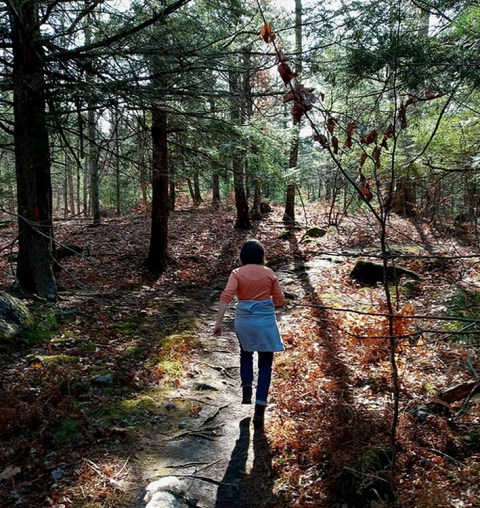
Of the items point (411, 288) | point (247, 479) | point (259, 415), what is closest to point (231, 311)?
point (411, 288)

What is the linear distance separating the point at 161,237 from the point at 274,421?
28.0 ft

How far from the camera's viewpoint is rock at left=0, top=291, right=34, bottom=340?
6184 millimetres

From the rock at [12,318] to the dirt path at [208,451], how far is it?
2709 mm

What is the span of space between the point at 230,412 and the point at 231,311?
473cm

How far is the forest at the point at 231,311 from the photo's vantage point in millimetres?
3518

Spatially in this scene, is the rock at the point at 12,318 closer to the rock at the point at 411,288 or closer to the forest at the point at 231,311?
the forest at the point at 231,311

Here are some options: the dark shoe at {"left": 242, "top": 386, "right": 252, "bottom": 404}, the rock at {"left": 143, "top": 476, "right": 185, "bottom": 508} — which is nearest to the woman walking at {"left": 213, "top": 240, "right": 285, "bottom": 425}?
the dark shoe at {"left": 242, "top": 386, "right": 252, "bottom": 404}

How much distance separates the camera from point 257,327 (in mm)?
4570

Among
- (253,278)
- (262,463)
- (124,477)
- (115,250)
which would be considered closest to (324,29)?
(253,278)

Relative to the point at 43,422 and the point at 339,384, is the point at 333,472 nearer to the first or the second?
the point at 339,384

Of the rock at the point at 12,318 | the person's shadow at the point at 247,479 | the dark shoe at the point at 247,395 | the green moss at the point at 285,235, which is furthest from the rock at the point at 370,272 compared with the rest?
the rock at the point at 12,318

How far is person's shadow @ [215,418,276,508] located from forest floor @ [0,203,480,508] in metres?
0.01

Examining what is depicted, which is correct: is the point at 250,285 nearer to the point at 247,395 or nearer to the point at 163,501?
the point at 247,395

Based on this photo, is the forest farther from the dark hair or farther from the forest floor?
the dark hair
